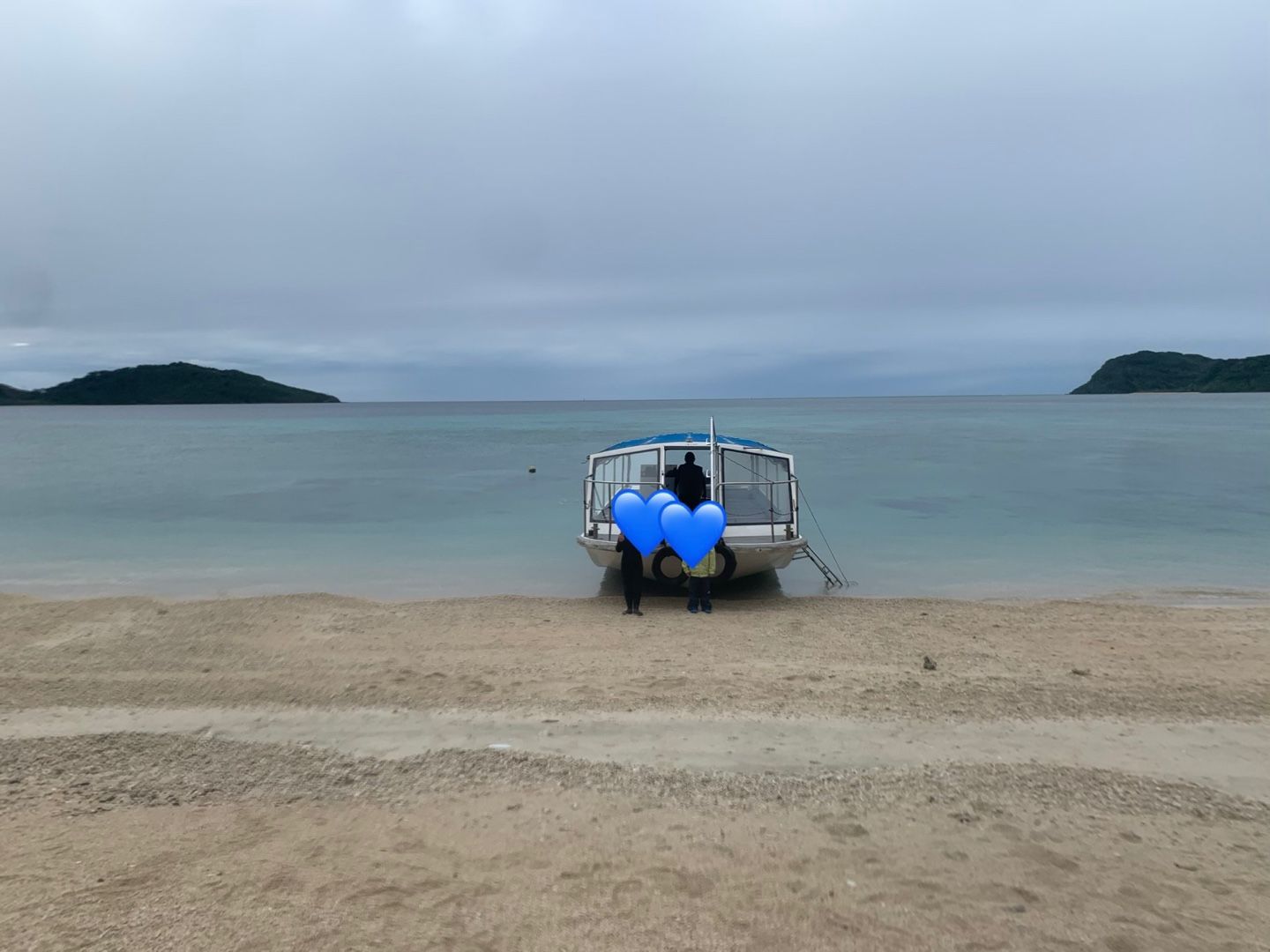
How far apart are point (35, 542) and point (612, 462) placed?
53.1 feet

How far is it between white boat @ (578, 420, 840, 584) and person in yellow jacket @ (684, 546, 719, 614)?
35cm

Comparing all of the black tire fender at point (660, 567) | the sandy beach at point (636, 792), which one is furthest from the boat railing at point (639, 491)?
the sandy beach at point (636, 792)

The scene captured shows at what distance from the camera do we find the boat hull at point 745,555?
1283 cm

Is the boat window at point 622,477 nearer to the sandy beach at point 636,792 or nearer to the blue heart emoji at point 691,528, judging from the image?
the blue heart emoji at point 691,528

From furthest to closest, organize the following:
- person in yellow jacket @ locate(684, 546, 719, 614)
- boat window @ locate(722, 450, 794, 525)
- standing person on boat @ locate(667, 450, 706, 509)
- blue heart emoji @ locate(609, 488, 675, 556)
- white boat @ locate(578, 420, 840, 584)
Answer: boat window @ locate(722, 450, 794, 525) → white boat @ locate(578, 420, 840, 584) → person in yellow jacket @ locate(684, 546, 719, 614) → standing person on boat @ locate(667, 450, 706, 509) → blue heart emoji @ locate(609, 488, 675, 556)

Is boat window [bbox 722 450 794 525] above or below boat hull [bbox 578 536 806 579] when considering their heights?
above

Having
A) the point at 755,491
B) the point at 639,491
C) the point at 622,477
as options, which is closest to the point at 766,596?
the point at 755,491

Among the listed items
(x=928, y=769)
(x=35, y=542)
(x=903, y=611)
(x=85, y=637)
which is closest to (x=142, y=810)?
(x=928, y=769)

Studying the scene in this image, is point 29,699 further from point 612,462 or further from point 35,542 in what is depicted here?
point 35,542

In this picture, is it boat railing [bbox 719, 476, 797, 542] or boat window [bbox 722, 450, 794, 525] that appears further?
boat window [bbox 722, 450, 794, 525]

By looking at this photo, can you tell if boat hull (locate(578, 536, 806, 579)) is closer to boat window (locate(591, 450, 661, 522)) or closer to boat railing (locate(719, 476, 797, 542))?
boat railing (locate(719, 476, 797, 542))

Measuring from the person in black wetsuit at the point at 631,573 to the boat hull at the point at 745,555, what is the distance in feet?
2.20

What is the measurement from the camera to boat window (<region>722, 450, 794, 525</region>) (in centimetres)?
1380

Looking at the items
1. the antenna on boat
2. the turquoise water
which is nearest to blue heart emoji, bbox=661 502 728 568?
the antenna on boat
